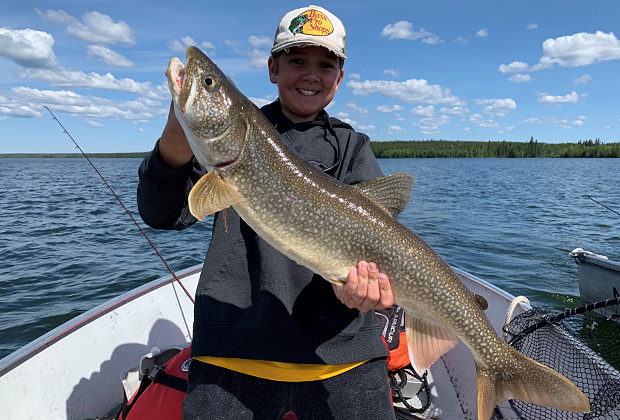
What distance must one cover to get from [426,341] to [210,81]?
2.14 m

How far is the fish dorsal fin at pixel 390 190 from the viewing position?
2664 mm

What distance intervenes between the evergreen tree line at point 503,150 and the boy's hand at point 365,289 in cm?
10488

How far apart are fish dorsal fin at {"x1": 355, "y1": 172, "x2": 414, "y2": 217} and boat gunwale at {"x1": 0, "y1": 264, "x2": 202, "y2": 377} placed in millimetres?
3424

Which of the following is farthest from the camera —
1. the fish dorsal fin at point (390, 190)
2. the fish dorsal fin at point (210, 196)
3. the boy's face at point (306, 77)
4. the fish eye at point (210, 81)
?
the boy's face at point (306, 77)

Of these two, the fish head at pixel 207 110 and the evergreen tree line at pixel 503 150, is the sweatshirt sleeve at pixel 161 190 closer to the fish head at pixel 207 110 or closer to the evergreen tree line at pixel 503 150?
the fish head at pixel 207 110

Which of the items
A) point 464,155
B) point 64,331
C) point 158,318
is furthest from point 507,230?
point 464,155

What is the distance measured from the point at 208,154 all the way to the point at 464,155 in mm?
123492

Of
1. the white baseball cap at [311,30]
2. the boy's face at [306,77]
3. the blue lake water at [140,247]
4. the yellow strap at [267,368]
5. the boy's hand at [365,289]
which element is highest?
the white baseball cap at [311,30]

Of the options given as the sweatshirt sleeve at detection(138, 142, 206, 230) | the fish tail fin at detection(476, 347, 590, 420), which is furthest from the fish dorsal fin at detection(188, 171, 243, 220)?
the fish tail fin at detection(476, 347, 590, 420)

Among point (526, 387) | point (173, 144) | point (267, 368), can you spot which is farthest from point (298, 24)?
point (526, 387)

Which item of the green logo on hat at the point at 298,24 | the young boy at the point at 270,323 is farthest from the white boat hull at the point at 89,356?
the green logo on hat at the point at 298,24

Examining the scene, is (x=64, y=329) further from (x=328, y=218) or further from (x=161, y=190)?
(x=328, y=218)

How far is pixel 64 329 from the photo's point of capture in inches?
165

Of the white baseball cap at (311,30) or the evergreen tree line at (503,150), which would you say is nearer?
the white baseball cap at (311,30)
